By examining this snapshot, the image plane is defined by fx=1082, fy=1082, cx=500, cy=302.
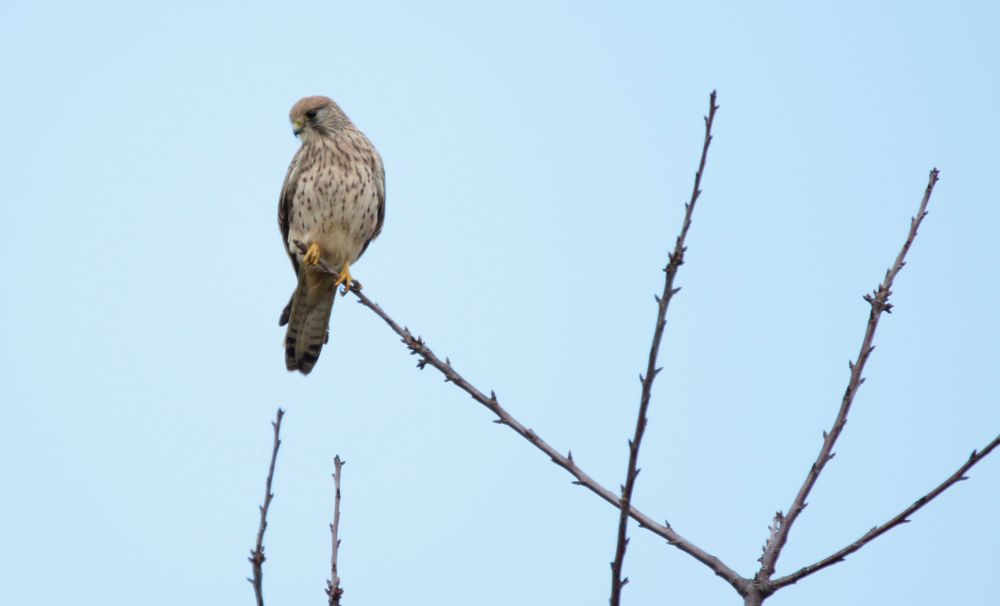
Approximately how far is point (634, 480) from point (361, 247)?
4064mm

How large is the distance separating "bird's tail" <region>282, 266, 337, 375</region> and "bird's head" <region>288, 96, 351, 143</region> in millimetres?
779

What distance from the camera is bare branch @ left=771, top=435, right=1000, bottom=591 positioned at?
5.37 ft

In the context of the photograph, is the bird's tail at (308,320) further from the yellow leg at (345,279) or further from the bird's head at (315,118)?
the bird's head at (315,118)

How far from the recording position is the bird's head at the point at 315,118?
555cm

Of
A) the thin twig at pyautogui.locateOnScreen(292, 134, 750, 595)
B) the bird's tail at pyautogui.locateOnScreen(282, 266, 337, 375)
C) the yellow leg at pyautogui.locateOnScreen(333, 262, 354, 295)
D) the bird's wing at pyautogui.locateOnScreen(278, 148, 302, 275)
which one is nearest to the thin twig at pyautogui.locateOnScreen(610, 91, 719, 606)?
the thin twig at pyautogui.locateOnScreen(292, 134, 750, 595)

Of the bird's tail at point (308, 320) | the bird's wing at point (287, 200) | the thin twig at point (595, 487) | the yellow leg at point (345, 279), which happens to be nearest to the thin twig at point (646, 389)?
the thin twig at point (595, 487)

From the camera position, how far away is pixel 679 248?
5.35 ft

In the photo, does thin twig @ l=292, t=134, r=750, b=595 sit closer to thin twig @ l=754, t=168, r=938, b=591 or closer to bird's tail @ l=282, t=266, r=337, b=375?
thin twig @ l=754, t=168, r=938, b=591

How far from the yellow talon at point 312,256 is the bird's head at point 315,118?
0.68m

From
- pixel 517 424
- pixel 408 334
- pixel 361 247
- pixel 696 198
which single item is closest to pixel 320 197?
pixel 361 247

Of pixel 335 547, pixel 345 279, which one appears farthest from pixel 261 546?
pixel 345 279

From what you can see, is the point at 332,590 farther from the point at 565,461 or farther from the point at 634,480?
the point at 634,480

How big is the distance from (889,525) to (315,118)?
4.40 m

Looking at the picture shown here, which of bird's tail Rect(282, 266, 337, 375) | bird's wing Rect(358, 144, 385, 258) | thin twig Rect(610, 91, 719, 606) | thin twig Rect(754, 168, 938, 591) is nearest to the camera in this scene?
thin twig Rect(610, 91, 719, 606)
